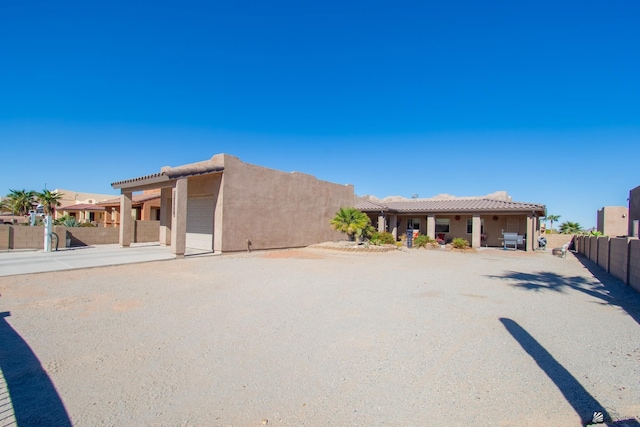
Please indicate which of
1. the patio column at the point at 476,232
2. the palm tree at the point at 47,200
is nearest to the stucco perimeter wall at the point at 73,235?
the patio column at the point at 476,232

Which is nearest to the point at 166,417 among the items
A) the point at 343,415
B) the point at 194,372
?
the point at 194,372

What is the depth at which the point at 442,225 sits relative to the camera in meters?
28.7

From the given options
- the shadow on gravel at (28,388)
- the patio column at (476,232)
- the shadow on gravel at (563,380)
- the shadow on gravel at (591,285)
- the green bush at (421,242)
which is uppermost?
the patio column at (476,232)

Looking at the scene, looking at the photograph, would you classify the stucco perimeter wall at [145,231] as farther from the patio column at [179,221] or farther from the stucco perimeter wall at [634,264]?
the stucco perimeter wall at [634,264]

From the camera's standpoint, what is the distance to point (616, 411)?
10.2ft

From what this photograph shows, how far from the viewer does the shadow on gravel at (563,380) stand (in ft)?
10.3

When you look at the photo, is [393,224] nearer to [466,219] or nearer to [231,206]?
[466,219]

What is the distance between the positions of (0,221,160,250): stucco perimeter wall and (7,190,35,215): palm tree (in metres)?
33.6

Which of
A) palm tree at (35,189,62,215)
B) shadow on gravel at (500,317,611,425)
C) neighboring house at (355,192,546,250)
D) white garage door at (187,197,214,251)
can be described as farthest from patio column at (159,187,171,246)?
palm tree at (35,189,62,215)

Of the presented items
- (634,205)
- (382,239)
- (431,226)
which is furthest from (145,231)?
(634,205)

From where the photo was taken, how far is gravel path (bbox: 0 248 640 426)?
3.12 metres

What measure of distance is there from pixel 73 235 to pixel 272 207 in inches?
460

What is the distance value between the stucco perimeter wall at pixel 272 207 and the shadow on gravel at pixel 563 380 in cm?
1417

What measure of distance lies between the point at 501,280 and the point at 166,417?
10451mm
